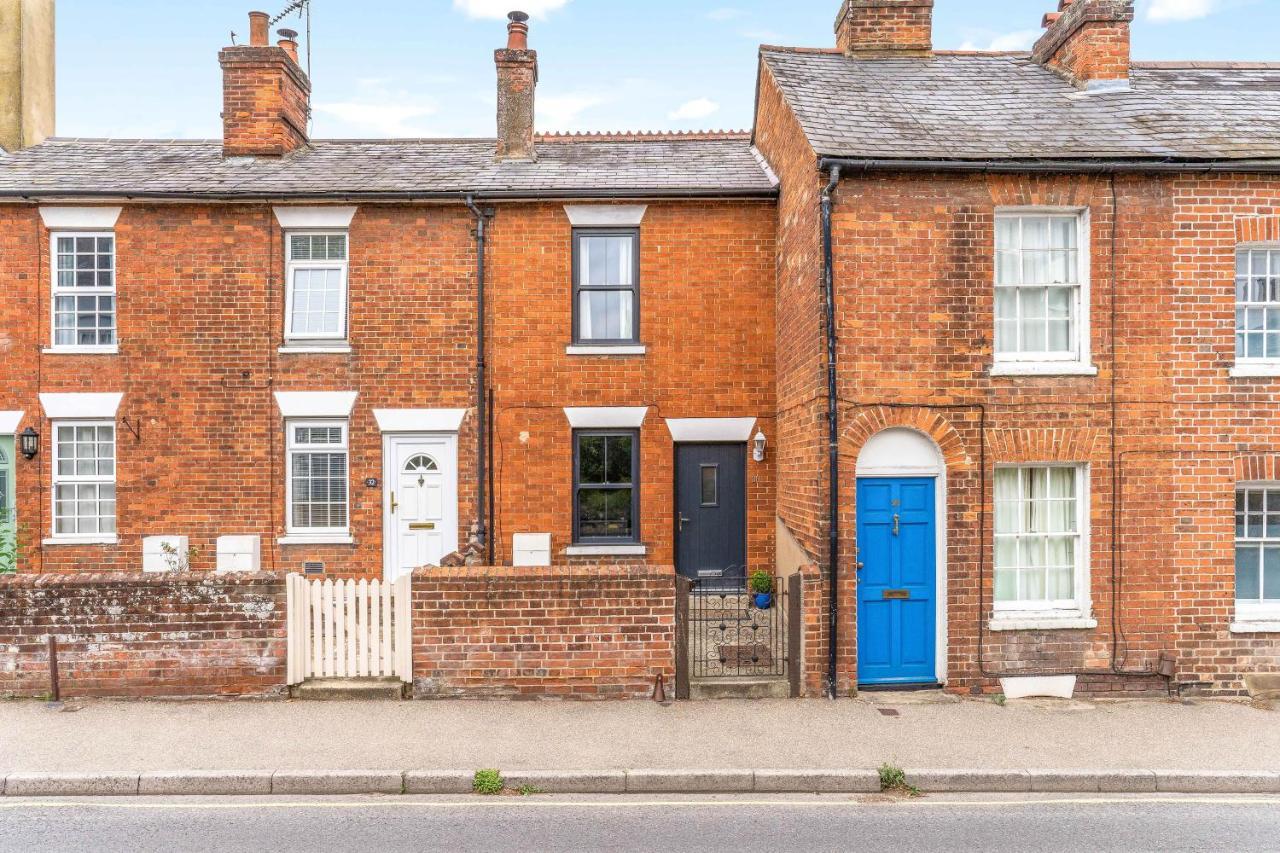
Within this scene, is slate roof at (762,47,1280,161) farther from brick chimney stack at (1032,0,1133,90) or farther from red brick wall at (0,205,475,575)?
red brick wall at (0,205,475,575)

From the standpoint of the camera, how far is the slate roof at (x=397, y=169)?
10766 millimetres

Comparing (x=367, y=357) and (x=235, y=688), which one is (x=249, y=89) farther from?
(x=235, y=688)

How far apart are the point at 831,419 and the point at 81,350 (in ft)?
34.5

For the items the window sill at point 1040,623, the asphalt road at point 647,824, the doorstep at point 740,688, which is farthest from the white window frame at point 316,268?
the window sill at point 1040,623

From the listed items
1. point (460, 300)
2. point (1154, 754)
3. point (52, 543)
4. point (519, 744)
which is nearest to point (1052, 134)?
point (1154, 754)

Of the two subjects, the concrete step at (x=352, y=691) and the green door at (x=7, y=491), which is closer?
the concrete step at (x=352, y=691)

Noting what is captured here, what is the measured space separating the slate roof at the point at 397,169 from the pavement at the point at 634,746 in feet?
23.0

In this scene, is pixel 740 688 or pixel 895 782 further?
pixel 740 688

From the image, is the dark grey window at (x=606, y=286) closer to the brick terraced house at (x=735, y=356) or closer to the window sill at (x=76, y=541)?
the brick terraced house at (x=735, y=356)

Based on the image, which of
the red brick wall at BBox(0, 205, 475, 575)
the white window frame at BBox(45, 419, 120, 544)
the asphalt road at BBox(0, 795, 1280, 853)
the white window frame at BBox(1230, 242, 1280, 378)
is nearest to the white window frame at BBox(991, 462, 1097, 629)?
the white window frame at BBox(1230, 242, 1280, 378)

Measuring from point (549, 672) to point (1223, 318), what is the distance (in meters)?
8.09

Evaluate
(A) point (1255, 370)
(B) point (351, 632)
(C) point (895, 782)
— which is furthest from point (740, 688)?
(A) point (1255, 370)

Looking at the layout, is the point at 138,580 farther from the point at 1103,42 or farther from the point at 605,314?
the point at 1103,42

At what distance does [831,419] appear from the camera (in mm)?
7914
